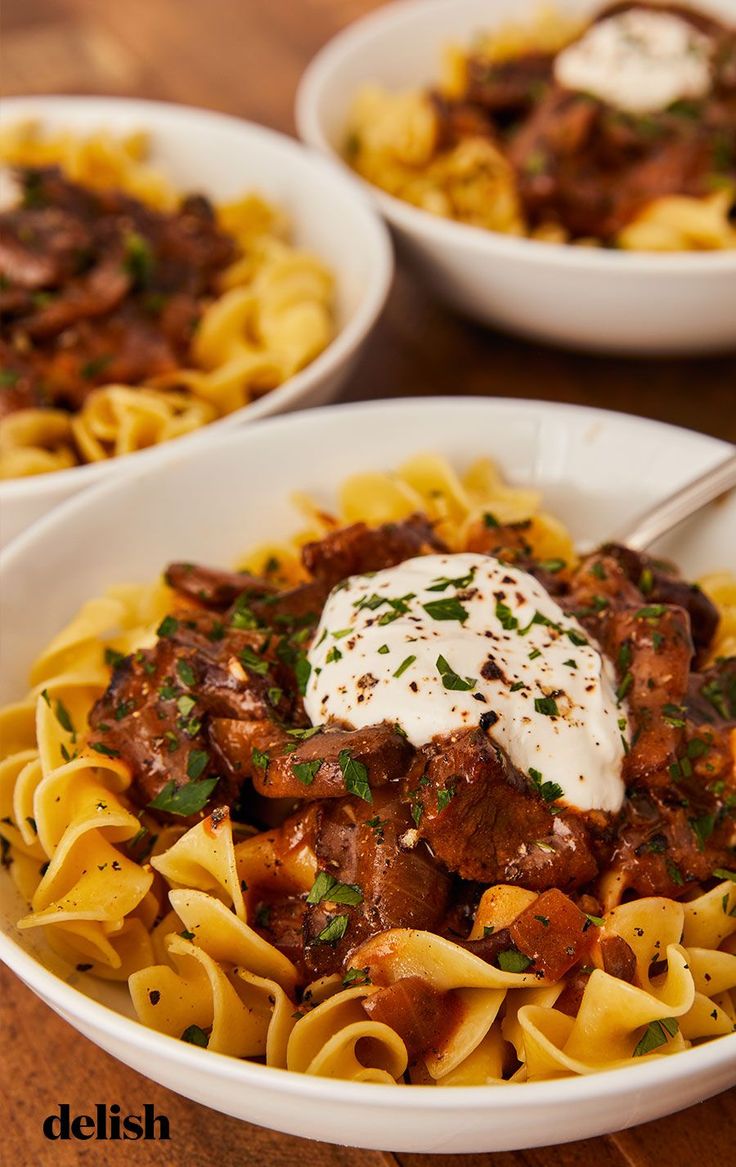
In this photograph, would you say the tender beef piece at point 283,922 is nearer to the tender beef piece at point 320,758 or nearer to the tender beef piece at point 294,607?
the tender beef piece at point 320,758

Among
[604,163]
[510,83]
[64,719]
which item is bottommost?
[64,719]

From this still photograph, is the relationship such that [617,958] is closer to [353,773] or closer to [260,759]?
[353,773]

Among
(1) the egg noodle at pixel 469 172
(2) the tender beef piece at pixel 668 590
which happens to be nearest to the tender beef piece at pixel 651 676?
(2) the tender beef piece at pixel 668 590

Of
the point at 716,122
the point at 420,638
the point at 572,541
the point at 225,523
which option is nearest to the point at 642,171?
the point at 716,122

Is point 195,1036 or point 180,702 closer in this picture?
point 195,1036

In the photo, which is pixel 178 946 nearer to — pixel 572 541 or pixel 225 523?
pixel 225 523

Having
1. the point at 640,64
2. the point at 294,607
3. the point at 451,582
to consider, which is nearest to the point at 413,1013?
the point at 451,582
